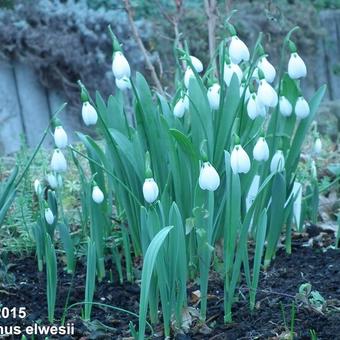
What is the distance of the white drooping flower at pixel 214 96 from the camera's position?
233cm

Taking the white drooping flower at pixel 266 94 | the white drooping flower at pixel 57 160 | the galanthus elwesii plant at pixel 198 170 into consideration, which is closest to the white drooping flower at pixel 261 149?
the galanthus elwesii plant at pixel 198 170

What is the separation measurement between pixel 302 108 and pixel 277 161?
0.18 m

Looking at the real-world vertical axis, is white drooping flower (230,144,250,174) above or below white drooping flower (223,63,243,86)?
below

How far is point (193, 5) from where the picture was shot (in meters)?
7.40

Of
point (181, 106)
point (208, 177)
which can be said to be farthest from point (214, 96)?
point (208, 177)

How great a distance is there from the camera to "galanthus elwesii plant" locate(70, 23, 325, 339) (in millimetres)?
2098

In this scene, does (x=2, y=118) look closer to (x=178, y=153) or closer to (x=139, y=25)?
(x=139, y=25)

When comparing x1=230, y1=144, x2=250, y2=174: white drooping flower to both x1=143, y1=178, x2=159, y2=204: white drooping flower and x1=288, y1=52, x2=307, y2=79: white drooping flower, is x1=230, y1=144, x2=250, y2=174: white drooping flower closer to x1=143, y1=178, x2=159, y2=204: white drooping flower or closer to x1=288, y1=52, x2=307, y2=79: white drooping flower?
x1=143, y1=178, x2=159, y2=204: white drooping flower

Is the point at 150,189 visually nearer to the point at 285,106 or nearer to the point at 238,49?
the point at 238,49

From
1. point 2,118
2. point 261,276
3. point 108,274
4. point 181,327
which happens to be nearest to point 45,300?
point 108,274

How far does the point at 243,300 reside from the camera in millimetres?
2318

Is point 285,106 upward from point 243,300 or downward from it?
upward

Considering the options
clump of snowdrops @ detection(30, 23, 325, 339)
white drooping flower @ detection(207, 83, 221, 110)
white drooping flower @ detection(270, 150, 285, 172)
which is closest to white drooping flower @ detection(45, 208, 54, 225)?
clump of snowdrops @ detection(30, 23, 325, 339)

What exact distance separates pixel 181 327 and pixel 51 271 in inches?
14.9
